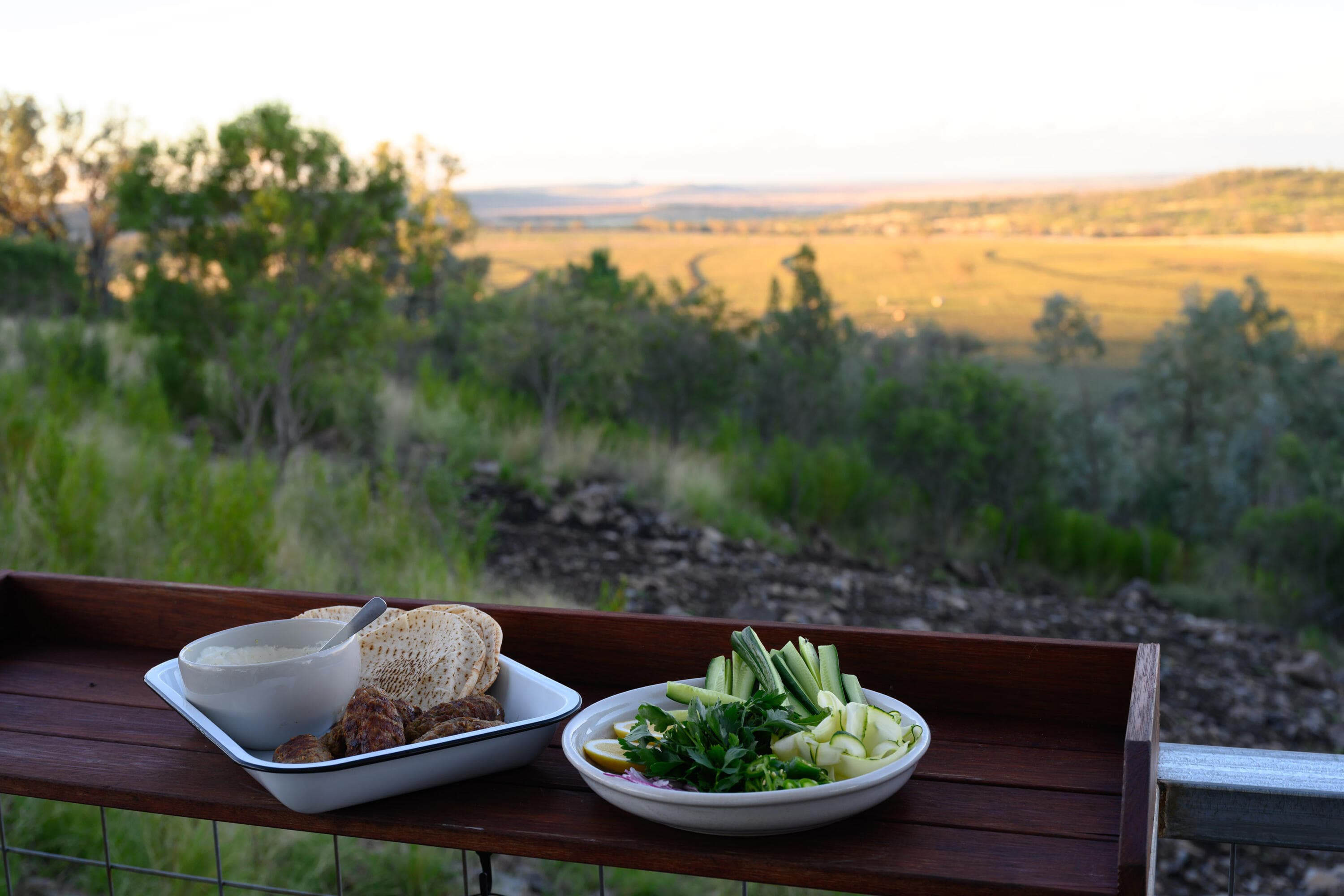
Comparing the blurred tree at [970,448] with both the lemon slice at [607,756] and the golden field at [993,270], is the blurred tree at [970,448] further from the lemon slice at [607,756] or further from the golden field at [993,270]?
the lemon slice at [607,756]

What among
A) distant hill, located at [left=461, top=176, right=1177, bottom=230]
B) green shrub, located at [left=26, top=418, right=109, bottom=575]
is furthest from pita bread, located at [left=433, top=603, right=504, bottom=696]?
distant hill, located at [left=461, top=176, right=1177, bottom=230]

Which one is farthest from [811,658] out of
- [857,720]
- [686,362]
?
[686,362]

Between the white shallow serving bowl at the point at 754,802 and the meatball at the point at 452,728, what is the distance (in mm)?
92

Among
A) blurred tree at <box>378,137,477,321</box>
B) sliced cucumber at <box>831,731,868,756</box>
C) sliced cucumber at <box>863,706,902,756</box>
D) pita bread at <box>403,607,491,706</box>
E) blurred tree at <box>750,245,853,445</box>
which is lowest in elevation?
blurred tree at <box>750,245,853,445</box>

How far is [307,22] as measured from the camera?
41.1 ft

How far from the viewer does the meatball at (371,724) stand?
76 cm

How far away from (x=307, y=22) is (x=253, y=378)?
8661 mm

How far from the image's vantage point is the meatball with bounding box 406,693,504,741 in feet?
2.66

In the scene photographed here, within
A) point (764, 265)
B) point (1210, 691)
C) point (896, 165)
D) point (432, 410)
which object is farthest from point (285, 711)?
point (896, 165)

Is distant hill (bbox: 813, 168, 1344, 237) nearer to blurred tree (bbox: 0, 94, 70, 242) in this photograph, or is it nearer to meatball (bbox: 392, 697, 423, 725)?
→ blurred tree (bbox: 0, 94, 70, 242)

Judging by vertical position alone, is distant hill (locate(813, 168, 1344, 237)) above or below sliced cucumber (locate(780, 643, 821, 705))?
above

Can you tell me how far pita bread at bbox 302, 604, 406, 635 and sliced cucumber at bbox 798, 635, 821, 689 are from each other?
398 millimetres

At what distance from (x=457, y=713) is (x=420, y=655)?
160 millimetres

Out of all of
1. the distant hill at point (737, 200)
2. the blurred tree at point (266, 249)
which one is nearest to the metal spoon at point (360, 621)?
the blurred tree at point (266, 249)
